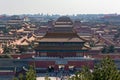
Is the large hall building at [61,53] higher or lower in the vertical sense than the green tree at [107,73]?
lower

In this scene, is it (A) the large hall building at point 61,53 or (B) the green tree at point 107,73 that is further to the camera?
(A) the large hall building at point 61,53

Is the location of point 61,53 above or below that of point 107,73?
below

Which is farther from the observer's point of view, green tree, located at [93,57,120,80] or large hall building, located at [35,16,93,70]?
large hall building, located at [35,16,93,70]

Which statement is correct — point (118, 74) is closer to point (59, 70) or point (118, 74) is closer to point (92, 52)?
point (59, 70)

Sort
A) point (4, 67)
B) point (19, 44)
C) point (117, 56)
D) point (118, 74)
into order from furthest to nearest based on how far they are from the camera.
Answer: point (19, 44) < point (117, 56) < point (4, 67) < point (118, 74)

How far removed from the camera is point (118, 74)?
25562 millimetres

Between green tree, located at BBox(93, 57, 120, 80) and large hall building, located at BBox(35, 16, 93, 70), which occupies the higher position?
green tree, located at BBox(93, 57, 120, 80)

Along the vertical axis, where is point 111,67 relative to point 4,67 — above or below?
above

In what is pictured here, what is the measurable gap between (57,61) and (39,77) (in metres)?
4.73

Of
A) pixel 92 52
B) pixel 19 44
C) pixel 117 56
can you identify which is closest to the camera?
pixel 117 56

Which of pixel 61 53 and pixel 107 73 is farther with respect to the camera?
pixel 61 53

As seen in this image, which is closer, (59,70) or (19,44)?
(59,70)

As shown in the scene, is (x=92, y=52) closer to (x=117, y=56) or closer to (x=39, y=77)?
(x=117, y=56)

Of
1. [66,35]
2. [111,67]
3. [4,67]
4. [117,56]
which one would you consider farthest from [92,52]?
[111,67]
